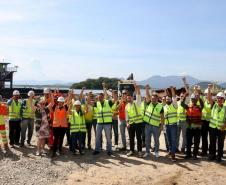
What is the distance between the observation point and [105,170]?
11.0 m

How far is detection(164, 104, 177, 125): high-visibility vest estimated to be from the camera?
39.4 ft

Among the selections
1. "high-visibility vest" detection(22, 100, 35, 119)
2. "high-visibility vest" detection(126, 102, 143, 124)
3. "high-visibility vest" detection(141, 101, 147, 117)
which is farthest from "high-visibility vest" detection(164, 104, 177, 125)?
"high-visibility vest" detection(22, 100, 35, 119)

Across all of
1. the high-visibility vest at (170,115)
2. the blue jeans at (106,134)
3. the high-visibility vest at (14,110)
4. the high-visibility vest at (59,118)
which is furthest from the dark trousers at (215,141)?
the high-visibility vest at (14,110)

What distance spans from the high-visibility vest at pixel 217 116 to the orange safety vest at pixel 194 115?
40cm

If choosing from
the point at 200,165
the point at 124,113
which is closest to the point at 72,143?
the point at 124,113

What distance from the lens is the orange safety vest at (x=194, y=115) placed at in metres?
12.0

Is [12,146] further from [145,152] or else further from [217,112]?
[217,112]

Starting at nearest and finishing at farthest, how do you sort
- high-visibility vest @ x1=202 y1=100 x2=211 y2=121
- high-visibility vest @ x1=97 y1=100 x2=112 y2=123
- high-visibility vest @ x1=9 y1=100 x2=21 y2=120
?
Answer: high-visibility vest @ x1=202 y1=100 x2=211 y2=121, high-visibility vest @ x1=97 y1=100 x2=112 y2=123, high-visibility vest @ x1=9 y1=100 x2=21 y2=120

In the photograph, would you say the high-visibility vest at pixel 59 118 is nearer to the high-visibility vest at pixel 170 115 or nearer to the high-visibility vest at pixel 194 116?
the high-visibility vest at pixel 170 115

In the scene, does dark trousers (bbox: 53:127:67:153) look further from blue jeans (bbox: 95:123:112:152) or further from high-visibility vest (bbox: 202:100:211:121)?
high-visibility vest (bbox: 202:100:211:121)

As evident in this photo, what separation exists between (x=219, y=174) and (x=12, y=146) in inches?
283

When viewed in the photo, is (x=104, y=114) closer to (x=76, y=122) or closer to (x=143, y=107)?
(x=76, y=122)

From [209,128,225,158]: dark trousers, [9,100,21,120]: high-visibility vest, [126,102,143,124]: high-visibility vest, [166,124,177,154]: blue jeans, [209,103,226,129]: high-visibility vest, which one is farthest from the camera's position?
[9,100,21,120]: high-visibility vest

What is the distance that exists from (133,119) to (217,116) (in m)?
2.62
